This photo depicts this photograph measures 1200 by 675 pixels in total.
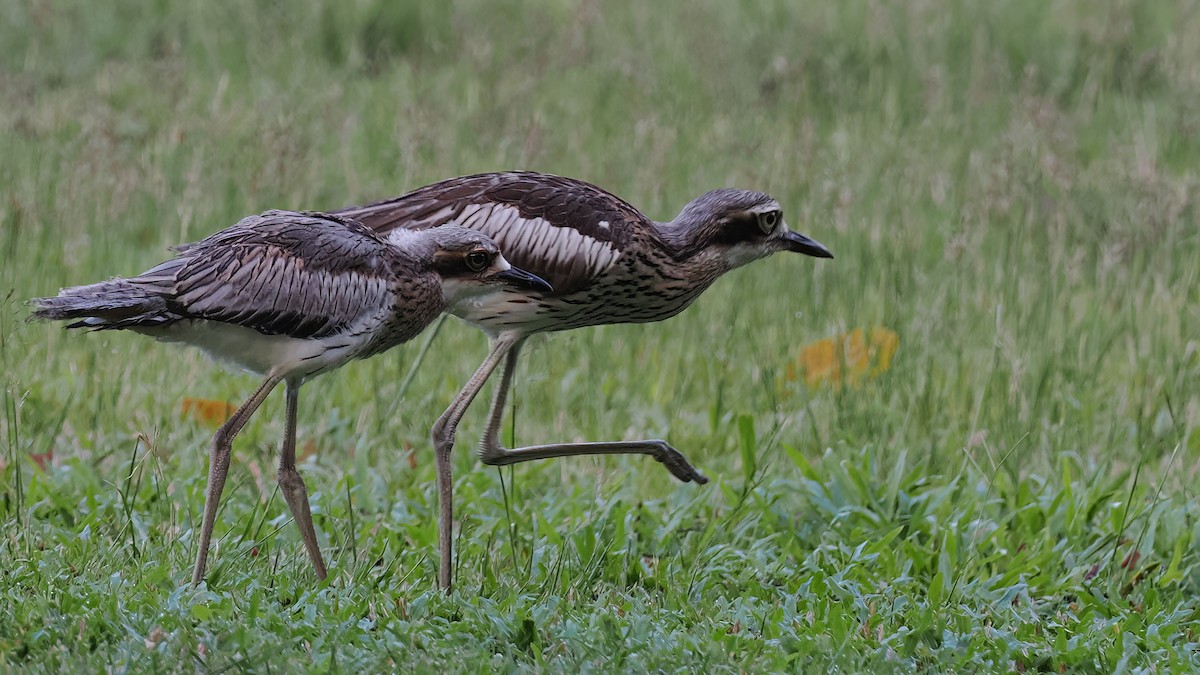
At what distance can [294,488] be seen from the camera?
17.2 ft

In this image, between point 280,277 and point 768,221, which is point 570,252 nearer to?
point 768,221

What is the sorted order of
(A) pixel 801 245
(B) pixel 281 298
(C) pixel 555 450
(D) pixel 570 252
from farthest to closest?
(A) pixel 801 245 → (C) pixel 555 450 → (D) pixel 570 252 → (B) pixel 281 298

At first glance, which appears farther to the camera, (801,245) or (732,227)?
(801,245)

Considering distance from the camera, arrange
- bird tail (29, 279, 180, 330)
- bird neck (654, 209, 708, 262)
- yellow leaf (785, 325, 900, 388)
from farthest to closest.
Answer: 1. yellow leaf (785, 325, 900, 388)
2. bird neck (654, 209, 708, 262)
3. bird tail (29, 279, 180, 330)

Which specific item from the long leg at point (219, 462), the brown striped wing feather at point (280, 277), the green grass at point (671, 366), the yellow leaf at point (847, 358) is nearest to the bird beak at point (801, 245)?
the green grass at point (671, 366)

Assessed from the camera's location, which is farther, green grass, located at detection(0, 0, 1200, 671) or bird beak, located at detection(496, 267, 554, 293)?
bird beak, located at detection(496, 267, 554, 293)

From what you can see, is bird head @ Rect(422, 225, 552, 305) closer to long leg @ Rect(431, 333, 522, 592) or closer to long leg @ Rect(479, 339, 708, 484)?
long leg @ Rect(431, 333, 522, 592)

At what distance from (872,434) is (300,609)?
9.20 ft

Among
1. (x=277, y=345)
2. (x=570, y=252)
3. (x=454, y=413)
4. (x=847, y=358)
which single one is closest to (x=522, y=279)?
(x=570, y=252)

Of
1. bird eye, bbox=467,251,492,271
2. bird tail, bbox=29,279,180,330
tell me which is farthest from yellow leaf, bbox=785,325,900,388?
bird tail, bbox=29,279,180,330

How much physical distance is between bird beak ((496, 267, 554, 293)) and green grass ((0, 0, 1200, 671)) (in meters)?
0.62

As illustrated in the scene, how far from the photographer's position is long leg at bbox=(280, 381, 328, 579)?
5102mm

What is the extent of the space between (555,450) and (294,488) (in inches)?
37.5

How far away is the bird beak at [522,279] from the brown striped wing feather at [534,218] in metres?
0.30
